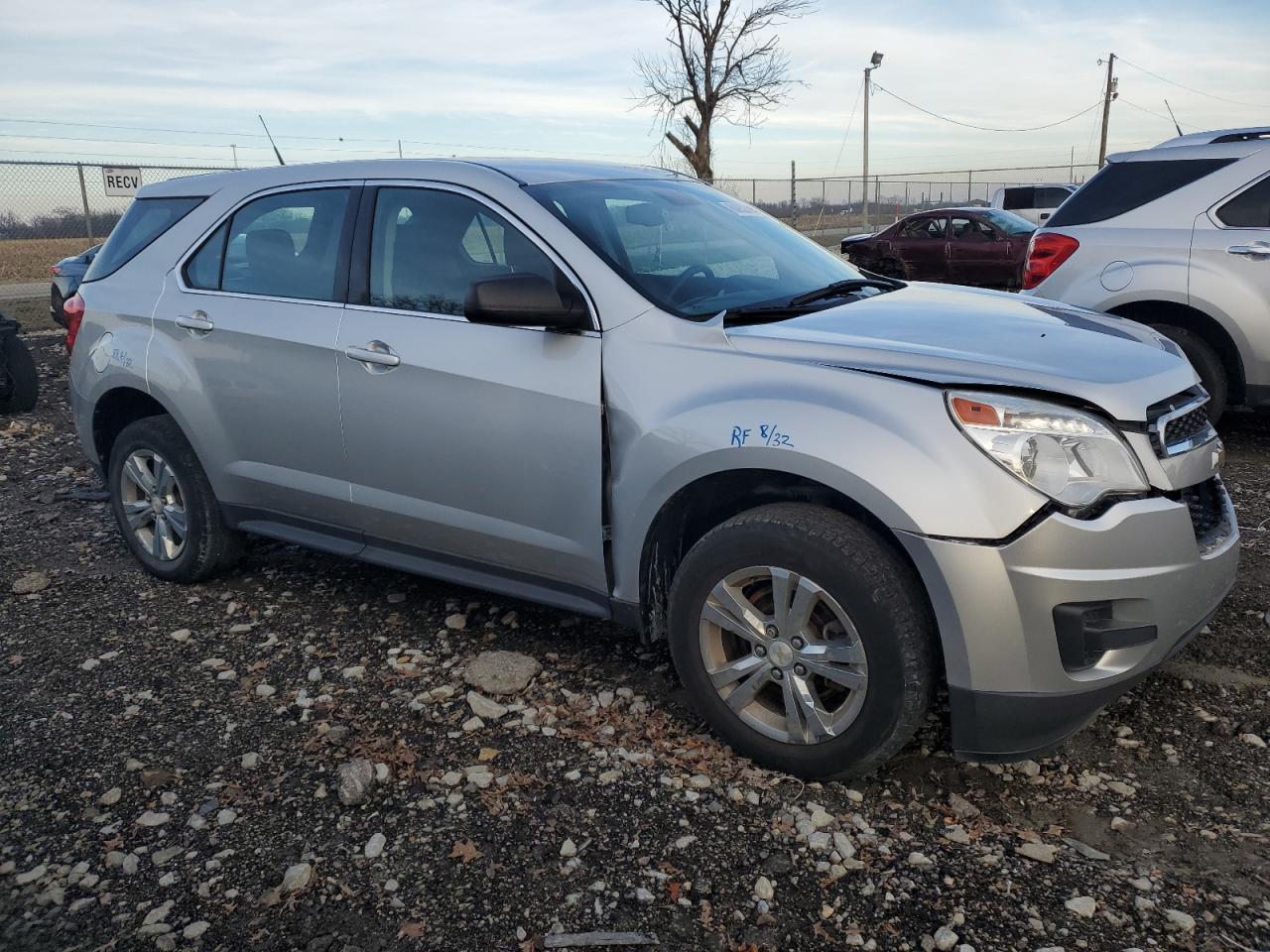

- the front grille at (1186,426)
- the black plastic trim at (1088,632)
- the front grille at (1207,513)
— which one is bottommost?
the black plastic trim at (1088,632)

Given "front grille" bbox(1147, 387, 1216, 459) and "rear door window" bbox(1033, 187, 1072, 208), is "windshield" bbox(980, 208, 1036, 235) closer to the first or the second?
"rear door window" bbox(1033, 187, 1072, 208)

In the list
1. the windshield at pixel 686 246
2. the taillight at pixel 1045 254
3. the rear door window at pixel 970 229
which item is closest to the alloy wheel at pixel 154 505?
the windshield at pixel 686 246

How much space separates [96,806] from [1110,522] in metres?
2.93

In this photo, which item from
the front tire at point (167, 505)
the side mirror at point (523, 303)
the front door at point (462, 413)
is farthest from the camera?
the front tire at point (167, 505)

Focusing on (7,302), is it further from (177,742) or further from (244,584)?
(177,742)

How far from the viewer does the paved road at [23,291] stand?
17.4 metres

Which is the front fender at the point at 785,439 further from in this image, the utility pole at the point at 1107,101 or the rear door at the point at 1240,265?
the utility pole at the point at 1107,101

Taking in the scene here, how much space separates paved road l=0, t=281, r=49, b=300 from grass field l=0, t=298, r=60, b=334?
662mm

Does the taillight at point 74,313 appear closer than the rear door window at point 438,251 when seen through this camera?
No

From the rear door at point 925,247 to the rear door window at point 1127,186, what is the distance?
36.7ft

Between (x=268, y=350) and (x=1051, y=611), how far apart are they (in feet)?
9.65

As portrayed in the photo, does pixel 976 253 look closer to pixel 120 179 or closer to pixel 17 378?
pixel 17 378

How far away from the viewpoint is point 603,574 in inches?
130

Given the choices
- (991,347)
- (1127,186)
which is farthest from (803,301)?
(1127,186)
